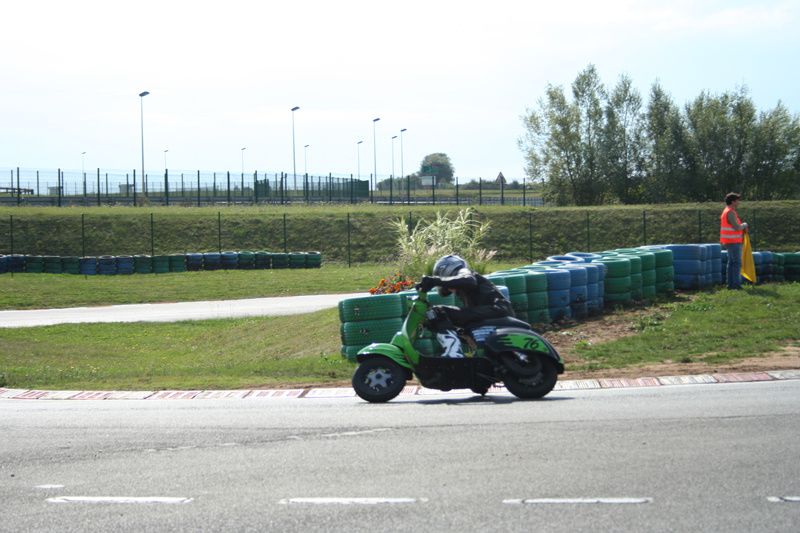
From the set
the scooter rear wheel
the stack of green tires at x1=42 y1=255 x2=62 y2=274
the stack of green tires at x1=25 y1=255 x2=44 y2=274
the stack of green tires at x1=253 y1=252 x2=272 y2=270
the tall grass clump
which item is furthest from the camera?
the stack of green tires at x1=253 y1=252 x2=272 y2=270

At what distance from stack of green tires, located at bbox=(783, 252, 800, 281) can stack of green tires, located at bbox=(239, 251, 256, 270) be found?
80.4ft

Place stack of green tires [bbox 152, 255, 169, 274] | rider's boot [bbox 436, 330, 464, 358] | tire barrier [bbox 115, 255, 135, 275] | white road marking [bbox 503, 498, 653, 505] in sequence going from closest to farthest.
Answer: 1. white road marking [bbox 503, 498, 653, 505]
2. rider's boot [bbox 436, 330, 464, 358]
3. tire barrier [bbox 115, 255, 135, 275]
4. stack of green tires [bbox 152, 255, 169, 274]

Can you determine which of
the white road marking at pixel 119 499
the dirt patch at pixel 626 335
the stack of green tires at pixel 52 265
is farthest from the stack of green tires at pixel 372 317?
the stack of green tires at pixel 52 265

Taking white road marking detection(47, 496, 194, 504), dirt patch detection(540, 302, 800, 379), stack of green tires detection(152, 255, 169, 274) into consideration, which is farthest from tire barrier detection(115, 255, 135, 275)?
white road marking detection(47, 496, 194, 504)

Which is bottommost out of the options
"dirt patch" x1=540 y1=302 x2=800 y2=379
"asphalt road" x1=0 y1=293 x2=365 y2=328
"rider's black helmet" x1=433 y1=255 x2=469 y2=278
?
"asphalt road" x1=0 y1=293 x2=365 y2=328

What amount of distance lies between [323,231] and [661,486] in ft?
161

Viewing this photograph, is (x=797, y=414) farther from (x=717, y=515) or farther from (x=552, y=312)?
(x=552, y=312)

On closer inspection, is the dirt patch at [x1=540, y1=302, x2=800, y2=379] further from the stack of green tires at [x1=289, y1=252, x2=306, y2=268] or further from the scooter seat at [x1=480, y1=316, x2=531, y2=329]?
the stack of green tires at [x1=289, y1=252, x2=306, y2=268]

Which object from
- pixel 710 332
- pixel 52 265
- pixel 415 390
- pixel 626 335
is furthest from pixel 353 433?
pixel 52 265

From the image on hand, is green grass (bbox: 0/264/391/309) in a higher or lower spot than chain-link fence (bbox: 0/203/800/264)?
lower

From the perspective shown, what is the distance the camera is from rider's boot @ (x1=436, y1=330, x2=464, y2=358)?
423 inches

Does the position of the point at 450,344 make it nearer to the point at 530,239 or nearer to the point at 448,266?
the point at 448,266

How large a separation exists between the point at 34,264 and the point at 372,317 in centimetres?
3263

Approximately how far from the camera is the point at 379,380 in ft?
36.4
